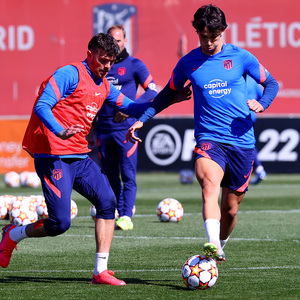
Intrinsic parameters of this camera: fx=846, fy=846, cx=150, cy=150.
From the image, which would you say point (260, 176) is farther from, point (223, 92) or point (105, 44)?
point (105, 44)

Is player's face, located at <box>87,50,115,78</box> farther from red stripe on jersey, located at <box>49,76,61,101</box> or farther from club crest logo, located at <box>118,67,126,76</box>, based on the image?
club crest logo, located at <box>118,67,126,76</box>

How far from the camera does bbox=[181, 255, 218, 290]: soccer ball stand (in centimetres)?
704

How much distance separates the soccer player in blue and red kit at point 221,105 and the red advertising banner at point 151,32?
20550 mm

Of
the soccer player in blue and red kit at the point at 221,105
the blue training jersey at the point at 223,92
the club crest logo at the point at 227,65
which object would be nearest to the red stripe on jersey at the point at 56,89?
the soccer player in blue and red kit at the point at 221,105

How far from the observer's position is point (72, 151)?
775cm

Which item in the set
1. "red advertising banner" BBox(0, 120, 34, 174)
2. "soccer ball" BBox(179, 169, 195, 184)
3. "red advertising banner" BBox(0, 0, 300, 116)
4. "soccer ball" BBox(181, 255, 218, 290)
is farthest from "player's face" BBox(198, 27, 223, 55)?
"red advertising banner" BBox(0, 0, 300, 116)

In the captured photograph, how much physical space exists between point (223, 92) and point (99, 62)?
1.17 meters

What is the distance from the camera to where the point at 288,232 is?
11.3 m

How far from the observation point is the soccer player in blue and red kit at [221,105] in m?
7.61

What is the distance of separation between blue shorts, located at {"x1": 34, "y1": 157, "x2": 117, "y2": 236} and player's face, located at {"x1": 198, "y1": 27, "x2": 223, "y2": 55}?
60.3 inches

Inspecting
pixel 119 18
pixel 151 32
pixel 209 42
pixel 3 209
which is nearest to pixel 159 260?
pixel 209 42

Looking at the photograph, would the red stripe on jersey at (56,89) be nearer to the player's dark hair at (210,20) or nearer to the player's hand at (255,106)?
the player's dark hair at (210,20)

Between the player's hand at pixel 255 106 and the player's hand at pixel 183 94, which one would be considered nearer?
the player's hand at pixel 255 106

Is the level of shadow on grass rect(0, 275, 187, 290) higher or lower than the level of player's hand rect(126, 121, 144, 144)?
lower
